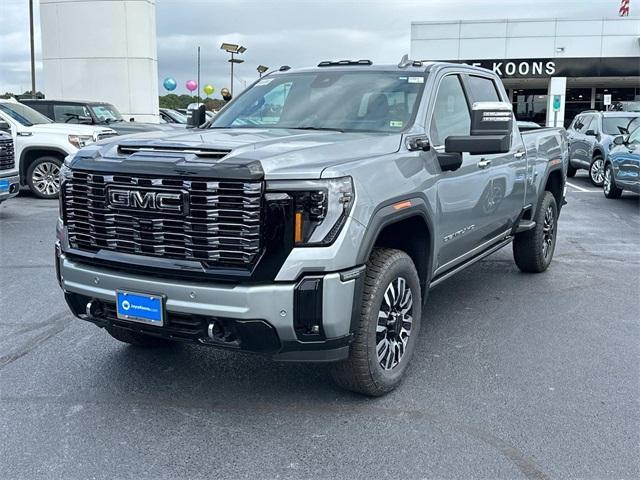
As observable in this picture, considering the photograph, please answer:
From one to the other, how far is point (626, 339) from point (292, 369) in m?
2.58

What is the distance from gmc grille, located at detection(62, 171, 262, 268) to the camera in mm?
3279

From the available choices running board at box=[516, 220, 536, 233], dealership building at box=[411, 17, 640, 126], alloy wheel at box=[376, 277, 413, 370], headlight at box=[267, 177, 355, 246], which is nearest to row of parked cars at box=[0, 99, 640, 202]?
running board at box=[516, 220, 536, 233]

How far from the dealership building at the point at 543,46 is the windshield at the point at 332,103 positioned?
107 feet

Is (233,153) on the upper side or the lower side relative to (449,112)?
lower

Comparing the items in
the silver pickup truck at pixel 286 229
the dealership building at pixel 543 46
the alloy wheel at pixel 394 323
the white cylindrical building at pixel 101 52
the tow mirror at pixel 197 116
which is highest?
the dealership building at pixel 543 46

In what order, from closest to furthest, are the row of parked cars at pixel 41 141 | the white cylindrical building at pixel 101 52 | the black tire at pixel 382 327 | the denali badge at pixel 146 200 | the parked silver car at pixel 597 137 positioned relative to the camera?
the denali badge at pixel 146 200 < the black tire at pixel 382 327 < the row of parked cars at pixel 41 141 < the parked silver car at pixel 597 137 < the white cylindrical building at pixel 101 52

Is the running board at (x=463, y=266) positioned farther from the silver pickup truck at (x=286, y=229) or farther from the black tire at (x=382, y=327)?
the black tire at (x=382, y=327)

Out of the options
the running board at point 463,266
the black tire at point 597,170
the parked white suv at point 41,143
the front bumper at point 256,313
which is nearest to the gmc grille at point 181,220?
the front bumper at point 256,313

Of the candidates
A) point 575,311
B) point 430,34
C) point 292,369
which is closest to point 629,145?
point 575,311

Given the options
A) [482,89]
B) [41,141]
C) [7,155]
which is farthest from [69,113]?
[482,89]

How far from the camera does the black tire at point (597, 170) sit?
1491 cm

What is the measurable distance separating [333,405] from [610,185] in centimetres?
1104

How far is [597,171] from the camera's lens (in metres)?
15.1

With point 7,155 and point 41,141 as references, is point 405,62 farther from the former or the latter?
point 41,141
